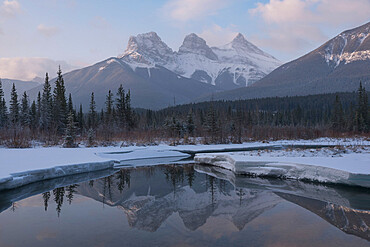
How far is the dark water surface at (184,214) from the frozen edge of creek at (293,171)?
461 mm

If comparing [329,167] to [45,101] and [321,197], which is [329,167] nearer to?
[321,197]

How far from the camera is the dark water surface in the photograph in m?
6.78

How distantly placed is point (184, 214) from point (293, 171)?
7.62 metres

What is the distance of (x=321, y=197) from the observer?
10688 millimetres

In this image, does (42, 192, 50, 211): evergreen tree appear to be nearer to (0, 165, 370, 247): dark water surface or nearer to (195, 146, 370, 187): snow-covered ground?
(0, 165, 370, 247): dark water surface

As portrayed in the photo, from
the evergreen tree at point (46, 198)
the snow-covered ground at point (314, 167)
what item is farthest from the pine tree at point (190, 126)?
the evergreen tree at point (46, 198)

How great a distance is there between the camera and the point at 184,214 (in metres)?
8.77

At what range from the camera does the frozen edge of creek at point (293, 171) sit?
38.4 feet

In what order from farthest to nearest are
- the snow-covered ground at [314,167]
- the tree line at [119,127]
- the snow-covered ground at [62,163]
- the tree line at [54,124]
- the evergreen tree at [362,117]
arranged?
the evergreen tree at [362,117]
the tree line at [119,127]
the tree line at [54,124]
the snow-covered ground at [62,163]
the snow-covered ground at [314,167]

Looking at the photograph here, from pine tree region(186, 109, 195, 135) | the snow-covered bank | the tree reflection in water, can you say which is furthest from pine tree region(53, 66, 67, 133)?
the snow-covered bank

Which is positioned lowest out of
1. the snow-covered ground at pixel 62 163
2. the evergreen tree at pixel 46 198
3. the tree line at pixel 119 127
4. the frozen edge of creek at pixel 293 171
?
the evergreen tree at pixel 46 198

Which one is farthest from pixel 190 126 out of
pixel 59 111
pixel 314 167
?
pixel 314 167

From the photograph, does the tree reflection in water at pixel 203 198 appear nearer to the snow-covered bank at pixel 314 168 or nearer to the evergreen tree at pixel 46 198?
the evergreen tree at pixel 46 198

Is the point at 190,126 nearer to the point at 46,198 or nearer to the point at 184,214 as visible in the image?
the point at 46,198
